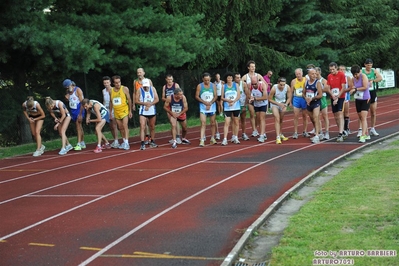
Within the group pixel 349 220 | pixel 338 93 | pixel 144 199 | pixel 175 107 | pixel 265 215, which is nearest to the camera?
pixel 349 220

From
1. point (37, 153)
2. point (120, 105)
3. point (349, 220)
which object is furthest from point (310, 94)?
point (349, 220)

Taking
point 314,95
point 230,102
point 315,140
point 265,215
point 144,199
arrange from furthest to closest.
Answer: point 230,102
point 314,95
point 315,140
point 144,199
point 265,215

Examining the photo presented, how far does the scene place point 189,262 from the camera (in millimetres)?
7270

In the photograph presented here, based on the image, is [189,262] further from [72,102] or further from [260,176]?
[72,102]

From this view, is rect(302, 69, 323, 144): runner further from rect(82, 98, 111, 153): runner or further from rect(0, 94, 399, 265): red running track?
rect(82, 98, 111, 153): runner

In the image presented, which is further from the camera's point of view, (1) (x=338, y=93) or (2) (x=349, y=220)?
(1) (x=338, y=93)

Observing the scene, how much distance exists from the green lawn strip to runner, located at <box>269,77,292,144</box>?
5613 millimetres

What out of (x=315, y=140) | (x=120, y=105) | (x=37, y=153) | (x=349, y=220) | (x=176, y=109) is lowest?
(x=349, y=220)

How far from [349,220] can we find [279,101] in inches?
385

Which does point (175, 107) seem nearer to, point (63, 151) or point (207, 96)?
point (207, 96)

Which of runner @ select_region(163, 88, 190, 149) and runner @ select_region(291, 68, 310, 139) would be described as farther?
runner @ select_region(291, 68, 310, 139)

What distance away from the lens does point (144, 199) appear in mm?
10938

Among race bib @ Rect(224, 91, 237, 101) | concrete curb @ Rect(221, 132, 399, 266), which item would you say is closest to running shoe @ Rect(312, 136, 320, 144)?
race bib @ Rect(224, 91, 237, 101)

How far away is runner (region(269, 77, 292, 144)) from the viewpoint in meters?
17.8
